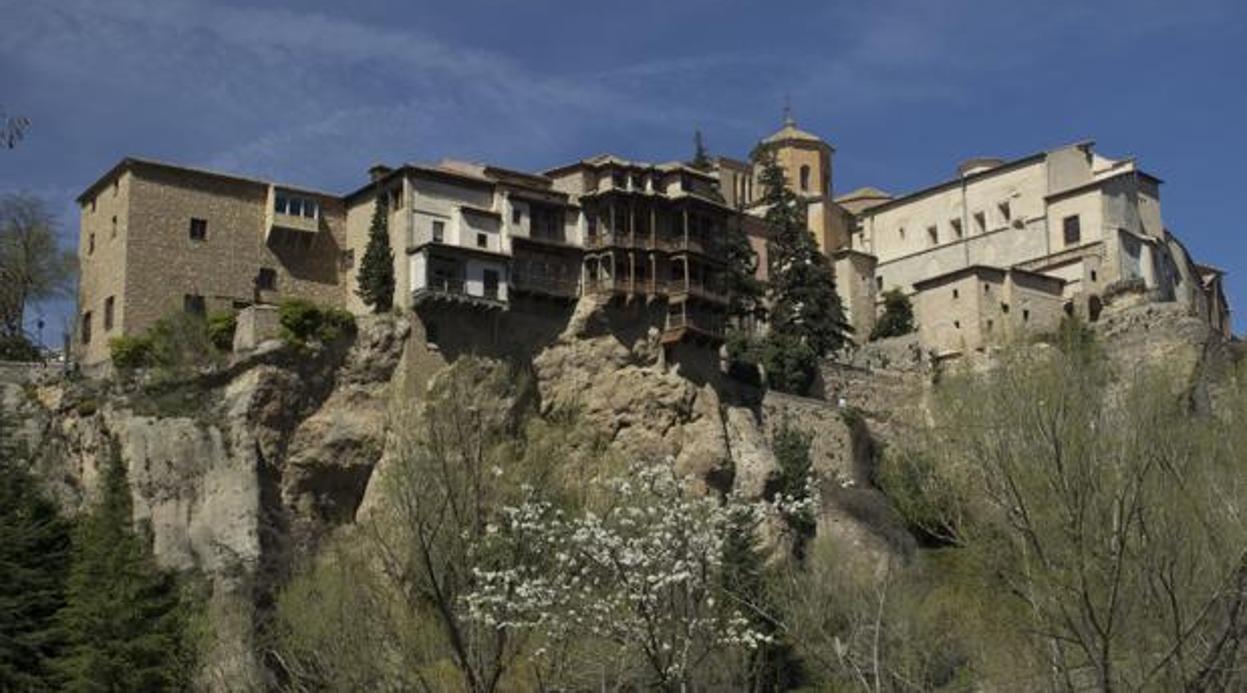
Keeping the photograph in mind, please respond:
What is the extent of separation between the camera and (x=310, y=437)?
55.8 meters

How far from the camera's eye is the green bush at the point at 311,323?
56781mm

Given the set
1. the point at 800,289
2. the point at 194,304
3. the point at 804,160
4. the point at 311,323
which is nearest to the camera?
the point at 311,323

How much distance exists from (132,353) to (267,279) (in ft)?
19.4

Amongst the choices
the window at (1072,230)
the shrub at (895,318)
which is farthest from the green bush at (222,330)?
the window at (1072,230)

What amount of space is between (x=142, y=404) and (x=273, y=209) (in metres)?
8.87

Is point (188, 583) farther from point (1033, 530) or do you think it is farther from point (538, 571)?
point (1033, 530)

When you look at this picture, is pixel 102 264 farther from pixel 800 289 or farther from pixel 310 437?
pixel 800 289

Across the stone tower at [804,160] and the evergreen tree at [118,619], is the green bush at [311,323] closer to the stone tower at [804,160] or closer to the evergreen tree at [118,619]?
the evergreen tree at [118,619]

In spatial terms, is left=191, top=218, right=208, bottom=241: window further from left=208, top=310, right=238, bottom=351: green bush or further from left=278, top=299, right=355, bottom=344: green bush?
left=278, top=299, right=355, bottom=344: green bush

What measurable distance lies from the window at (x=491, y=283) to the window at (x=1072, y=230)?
33007 mm

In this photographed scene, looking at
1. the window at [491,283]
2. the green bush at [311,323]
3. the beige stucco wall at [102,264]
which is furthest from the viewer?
the window at [491,283]

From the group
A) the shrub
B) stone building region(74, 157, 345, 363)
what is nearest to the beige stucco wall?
stone building region(74, 157, 345, 363)

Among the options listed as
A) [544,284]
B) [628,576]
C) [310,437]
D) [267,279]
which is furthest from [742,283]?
[628,576]

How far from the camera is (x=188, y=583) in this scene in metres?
51.0
